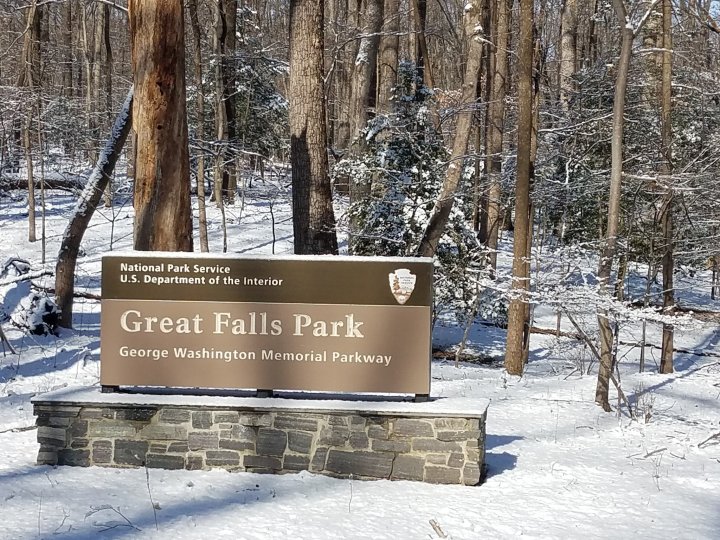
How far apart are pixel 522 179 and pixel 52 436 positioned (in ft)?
31.8

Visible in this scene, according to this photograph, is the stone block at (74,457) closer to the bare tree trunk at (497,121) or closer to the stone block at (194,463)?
the stone block at (194,463)

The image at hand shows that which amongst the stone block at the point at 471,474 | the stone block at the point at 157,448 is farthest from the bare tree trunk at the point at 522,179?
the stone block at the point at 157,448

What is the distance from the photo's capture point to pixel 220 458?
6855 millimetres

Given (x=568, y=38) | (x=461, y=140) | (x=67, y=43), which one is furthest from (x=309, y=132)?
(x=67, y=43)

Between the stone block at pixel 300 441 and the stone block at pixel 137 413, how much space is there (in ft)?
3.85

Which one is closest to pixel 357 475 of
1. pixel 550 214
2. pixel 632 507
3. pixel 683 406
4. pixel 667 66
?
pixel 632 507

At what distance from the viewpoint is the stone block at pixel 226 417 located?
6824 mm

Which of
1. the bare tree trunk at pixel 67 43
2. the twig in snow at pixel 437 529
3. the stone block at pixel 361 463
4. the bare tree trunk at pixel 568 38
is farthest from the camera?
the bare tree trunk at pixel 67 43

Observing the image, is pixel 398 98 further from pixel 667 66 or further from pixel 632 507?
pixel 632 507

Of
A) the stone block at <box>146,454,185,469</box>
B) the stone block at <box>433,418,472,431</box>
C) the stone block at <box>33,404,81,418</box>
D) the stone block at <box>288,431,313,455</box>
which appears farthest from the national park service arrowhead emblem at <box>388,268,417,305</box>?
the stone block at <box>33,404,81,418</box>

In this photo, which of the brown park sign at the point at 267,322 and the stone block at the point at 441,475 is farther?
the brown park sign at the point at 267,322

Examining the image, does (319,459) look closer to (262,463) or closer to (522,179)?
(262,463)

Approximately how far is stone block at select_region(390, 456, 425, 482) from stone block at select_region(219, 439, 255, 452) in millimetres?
1204

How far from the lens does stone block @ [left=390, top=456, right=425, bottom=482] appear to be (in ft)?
22.0
